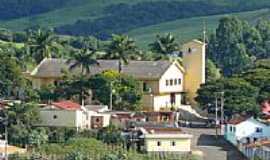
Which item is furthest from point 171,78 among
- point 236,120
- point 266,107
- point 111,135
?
point 111,135

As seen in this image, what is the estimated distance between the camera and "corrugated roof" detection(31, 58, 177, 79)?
8194cm

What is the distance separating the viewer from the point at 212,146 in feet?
218

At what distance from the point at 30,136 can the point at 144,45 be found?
87.0 meters

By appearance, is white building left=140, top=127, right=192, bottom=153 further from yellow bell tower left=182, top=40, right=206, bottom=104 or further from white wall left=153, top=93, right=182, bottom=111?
yellow bell tower left=182, top=40, right=206, bottom=104

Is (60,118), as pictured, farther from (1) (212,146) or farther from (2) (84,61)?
(2) (84,61)

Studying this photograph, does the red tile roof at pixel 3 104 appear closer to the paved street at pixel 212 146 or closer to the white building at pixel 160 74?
the paved street at pixel 212 146

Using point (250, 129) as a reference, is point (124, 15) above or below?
above

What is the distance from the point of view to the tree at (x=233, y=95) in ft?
244

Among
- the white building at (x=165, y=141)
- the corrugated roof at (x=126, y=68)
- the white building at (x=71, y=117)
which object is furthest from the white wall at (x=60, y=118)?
the corrugated roof at (x=126, y=68)

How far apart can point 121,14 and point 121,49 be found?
10864 cm

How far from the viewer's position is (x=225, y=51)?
4616 inches

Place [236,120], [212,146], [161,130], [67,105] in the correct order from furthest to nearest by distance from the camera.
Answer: [236,120], [67,105], [212,146], [161,130]

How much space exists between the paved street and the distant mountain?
346ft

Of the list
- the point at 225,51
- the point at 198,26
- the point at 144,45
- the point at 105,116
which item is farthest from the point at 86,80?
the point at 198,26
